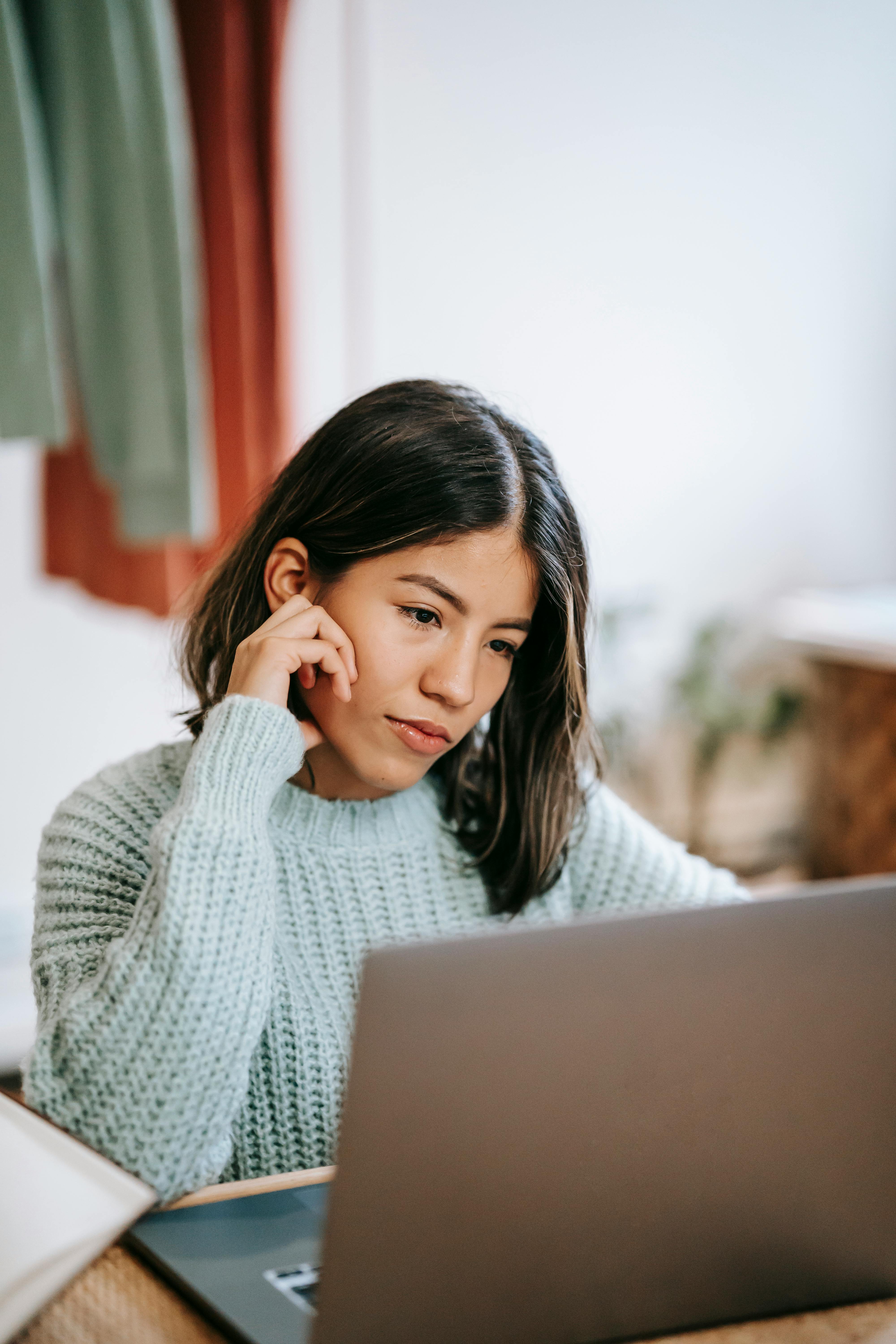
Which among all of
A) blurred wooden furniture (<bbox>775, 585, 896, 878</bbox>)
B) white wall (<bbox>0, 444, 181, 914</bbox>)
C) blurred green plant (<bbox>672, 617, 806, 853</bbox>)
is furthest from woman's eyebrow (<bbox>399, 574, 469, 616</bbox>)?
blurred green plant (<bbox>672, 617, 806, 853</bbox>)

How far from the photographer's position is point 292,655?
88 centimetres

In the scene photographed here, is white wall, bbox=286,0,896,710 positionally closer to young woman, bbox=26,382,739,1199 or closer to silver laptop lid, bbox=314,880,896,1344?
young woman, bbox=26,382,739,1199

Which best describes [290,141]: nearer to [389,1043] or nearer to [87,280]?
[87,280]

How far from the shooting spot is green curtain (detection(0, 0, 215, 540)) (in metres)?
1.35

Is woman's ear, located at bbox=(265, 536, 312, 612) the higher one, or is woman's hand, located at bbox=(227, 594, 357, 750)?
woman's ear, located at bbox=(265, 536, 312, 612)

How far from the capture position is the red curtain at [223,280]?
5.24 feet

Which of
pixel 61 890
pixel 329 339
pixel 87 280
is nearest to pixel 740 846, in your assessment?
pixel 329 339

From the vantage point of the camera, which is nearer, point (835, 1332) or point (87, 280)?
point (835, 1332)

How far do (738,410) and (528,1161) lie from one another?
8.41 ft

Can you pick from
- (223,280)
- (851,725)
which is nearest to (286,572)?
(223,280)

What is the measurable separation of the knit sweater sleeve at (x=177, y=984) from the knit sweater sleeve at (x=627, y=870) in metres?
0.38

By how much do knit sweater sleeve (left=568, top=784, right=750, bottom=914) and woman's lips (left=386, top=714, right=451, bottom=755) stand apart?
24cm

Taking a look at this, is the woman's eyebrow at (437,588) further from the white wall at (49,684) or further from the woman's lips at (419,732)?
the white wall at (49,684)

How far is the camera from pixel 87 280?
1425 mm
